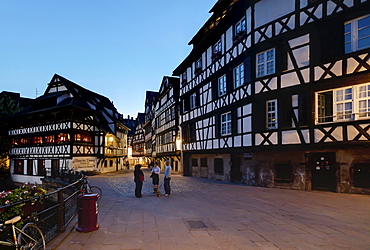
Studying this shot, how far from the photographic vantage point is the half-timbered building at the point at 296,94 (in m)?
12.7

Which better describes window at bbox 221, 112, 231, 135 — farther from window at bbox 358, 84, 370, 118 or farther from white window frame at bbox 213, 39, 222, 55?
window at bbox 358, 84, 370, 118

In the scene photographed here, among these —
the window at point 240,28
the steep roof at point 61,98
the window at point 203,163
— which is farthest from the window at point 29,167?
the window at point 240,28

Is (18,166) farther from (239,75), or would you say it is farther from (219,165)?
(239,75)

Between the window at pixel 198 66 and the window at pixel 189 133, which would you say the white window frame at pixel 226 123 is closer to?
the window at pixel 189 133

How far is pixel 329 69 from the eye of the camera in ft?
43.7

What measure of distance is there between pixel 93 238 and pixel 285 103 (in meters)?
12.3

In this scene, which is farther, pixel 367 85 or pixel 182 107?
pixel 182 107

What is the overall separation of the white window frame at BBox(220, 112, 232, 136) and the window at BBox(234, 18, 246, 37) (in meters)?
5.74

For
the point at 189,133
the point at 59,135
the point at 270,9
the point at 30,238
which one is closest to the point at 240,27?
the point at 270,9

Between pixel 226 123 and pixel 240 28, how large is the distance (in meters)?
6.92

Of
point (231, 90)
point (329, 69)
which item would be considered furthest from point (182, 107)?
point (329, 69)

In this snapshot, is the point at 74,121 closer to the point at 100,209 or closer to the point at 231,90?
the point at 231,90

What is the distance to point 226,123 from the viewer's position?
20.5 meters

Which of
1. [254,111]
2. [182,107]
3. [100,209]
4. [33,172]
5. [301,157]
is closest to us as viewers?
[100,209]
